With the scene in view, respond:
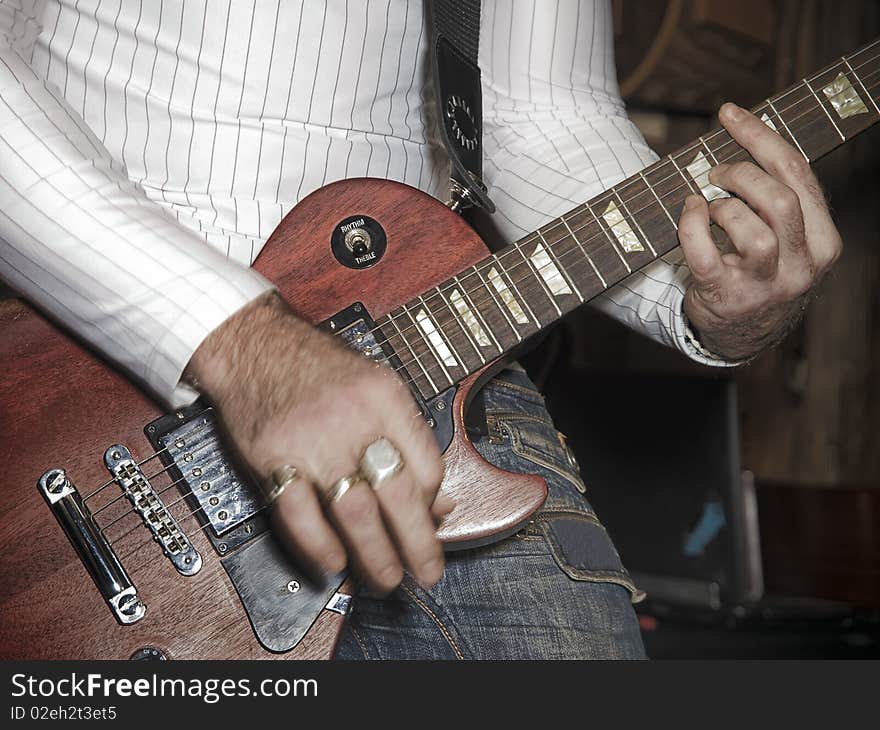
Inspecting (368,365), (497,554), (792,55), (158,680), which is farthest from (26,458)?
(792,55)

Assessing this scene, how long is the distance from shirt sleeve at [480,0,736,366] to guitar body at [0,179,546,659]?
0.24 m

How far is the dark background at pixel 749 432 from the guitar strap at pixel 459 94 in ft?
3.25

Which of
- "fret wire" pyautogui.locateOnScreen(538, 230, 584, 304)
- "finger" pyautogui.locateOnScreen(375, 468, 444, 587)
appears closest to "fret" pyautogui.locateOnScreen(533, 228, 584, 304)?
"fret wire" pyautogui.locateOnScreen(538, 230, 584, 304)

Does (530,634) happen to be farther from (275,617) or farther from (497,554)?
(275,617)

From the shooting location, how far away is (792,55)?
274cm

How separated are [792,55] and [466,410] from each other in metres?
2.32

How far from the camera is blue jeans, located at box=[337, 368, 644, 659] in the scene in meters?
0.92

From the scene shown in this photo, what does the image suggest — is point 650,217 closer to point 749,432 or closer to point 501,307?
point 501,307

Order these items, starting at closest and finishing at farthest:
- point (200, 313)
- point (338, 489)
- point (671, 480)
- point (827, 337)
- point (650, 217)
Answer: point (338, 489) → point (200, 313) → point (650, 217) → point (671, 480) → point (827, 337)

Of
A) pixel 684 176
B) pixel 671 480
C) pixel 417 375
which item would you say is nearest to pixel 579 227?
pixel 684 176

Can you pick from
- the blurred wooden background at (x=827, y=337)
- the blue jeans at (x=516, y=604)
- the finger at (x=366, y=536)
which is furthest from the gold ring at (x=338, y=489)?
the blurred wooden background at (x=827, y=337)

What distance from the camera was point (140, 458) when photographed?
796mm

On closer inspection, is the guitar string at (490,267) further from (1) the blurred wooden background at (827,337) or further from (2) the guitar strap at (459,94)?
(1) the blurred wooden background at (827,337)

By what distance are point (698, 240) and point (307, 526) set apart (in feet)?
1.62
